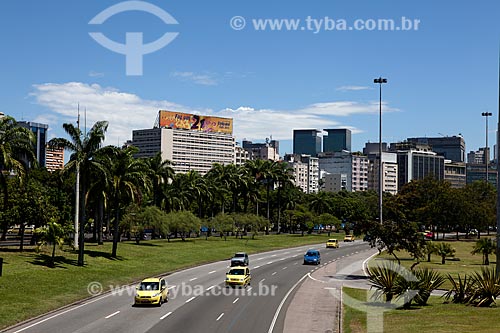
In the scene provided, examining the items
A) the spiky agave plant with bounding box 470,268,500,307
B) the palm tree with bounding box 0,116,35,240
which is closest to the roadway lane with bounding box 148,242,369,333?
the spiky agave plant with bounding box 470,268,500,307

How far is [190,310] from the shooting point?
36.4 metres

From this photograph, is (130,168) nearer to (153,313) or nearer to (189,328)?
(153,313)

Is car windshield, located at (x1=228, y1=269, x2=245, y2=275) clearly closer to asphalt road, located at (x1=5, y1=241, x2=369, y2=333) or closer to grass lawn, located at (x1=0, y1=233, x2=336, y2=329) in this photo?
asphalt road, located at (x1=5, y1=241, x2=369, y2=333)

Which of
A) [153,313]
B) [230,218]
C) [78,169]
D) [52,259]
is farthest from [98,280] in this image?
[230,218]

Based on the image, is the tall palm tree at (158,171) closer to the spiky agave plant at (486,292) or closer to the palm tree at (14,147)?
the palm tree at (14,147)

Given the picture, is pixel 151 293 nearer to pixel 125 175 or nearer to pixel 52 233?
pixel 52 233

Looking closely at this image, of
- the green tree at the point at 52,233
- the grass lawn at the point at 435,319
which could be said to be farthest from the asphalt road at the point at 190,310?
the green tree at the point at 52,233

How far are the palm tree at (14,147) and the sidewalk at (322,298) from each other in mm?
24270

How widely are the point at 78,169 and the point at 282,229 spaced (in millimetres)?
115710

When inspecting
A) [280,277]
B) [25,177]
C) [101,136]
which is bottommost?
[280,277]

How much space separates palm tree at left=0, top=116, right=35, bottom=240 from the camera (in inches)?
1975

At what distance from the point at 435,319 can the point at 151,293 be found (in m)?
16.5

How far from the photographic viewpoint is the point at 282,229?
166875mm

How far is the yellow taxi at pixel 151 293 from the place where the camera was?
37.4 metres
